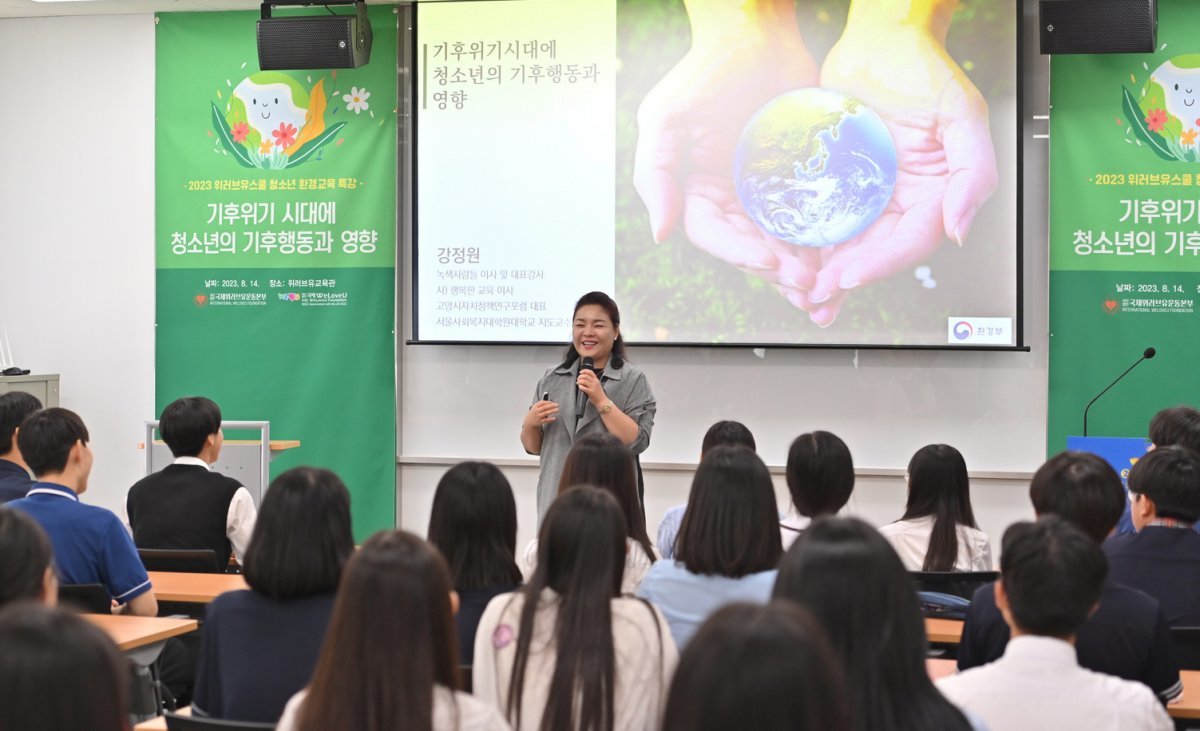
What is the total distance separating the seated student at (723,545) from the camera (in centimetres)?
231

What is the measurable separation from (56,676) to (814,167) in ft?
16.4

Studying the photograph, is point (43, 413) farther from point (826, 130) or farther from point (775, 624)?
point (826, 130)

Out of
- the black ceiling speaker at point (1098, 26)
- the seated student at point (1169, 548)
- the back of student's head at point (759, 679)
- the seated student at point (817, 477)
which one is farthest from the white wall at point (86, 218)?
the back of student's head at point (759, 679)

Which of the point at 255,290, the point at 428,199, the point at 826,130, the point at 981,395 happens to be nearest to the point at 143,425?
the point at 255,290

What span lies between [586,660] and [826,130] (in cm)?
422

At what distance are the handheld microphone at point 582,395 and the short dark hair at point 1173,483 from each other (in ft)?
6.23

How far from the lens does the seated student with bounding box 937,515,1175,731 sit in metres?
1.78

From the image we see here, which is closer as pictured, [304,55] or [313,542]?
[313,542]

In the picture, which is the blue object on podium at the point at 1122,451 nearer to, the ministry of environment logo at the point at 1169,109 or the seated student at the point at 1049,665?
the ministry of environment logo at the point at 1169,109

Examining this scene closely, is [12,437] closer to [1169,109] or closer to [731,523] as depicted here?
[731,523]

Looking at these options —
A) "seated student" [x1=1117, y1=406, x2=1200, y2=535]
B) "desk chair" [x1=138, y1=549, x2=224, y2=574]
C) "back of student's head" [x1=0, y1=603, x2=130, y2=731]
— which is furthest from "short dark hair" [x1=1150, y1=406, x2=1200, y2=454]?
"back of student's head" [x1=0, y1=603, x2=130, y2=731]

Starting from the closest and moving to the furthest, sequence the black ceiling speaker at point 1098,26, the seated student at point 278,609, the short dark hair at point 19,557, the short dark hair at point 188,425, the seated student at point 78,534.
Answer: the short dark hair at point 19,557
the seated student at point 278,609
the seated student at point 78,534
the short dark hair at point 188,425
the black ceiling speaker at point 1098,26

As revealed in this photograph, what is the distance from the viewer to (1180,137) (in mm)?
5418

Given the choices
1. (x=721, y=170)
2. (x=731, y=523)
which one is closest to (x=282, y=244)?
(x=721, y=170)
